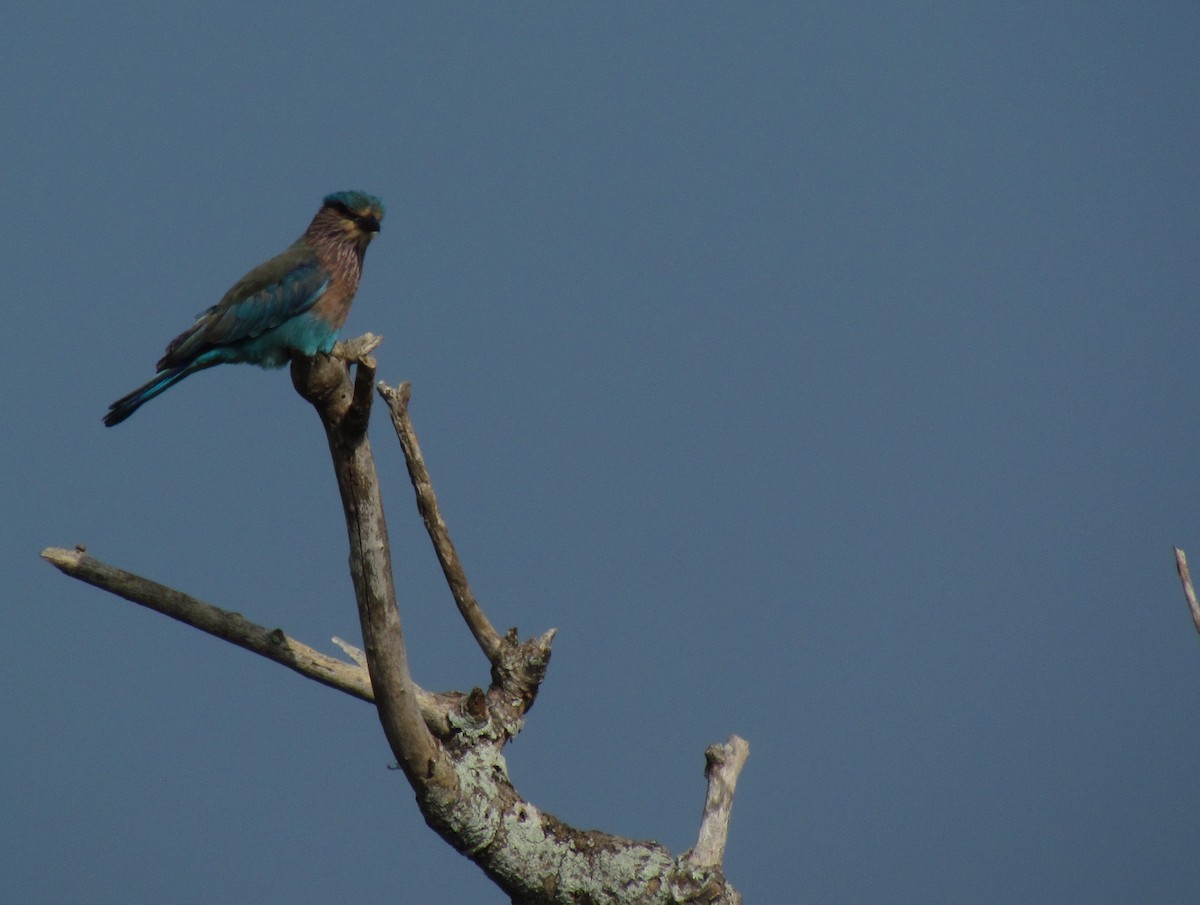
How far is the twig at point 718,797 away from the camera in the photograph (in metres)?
6.11

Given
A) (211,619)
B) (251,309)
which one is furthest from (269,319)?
(211,619)

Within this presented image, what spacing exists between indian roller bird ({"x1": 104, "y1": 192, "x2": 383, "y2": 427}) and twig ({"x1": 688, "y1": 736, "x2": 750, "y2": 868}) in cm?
313

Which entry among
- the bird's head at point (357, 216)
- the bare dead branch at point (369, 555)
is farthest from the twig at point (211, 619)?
the bird's head at point (357, 216)

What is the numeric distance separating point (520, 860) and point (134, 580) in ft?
7.07

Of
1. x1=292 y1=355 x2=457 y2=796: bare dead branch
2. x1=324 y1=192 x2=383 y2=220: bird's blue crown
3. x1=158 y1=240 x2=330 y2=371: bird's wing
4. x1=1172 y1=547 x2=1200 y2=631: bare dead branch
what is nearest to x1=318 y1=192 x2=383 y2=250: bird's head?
x1=324 y1=192 x2=383 y2=220: bird's blue crown

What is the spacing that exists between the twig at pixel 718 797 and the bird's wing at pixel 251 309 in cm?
360

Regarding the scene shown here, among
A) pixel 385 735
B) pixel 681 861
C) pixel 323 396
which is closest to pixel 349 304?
pixel 323 396

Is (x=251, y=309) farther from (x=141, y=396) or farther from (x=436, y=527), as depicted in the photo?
(x=436, y=527)

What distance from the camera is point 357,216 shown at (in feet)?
27.7

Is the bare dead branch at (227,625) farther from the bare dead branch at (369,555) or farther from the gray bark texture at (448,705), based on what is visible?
the bare dead branch at (369,555)

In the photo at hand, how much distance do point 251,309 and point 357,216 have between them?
1.31 meters

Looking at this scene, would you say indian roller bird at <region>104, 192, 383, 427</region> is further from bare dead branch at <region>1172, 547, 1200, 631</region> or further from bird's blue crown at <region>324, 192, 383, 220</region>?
bare dead branch at <region>1172, 547, 1200, 631</region>

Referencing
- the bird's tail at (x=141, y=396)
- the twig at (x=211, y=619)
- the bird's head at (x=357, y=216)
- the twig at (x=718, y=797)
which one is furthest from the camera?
the bird's head at (x=357, y=216)

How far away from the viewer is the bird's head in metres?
8.44
